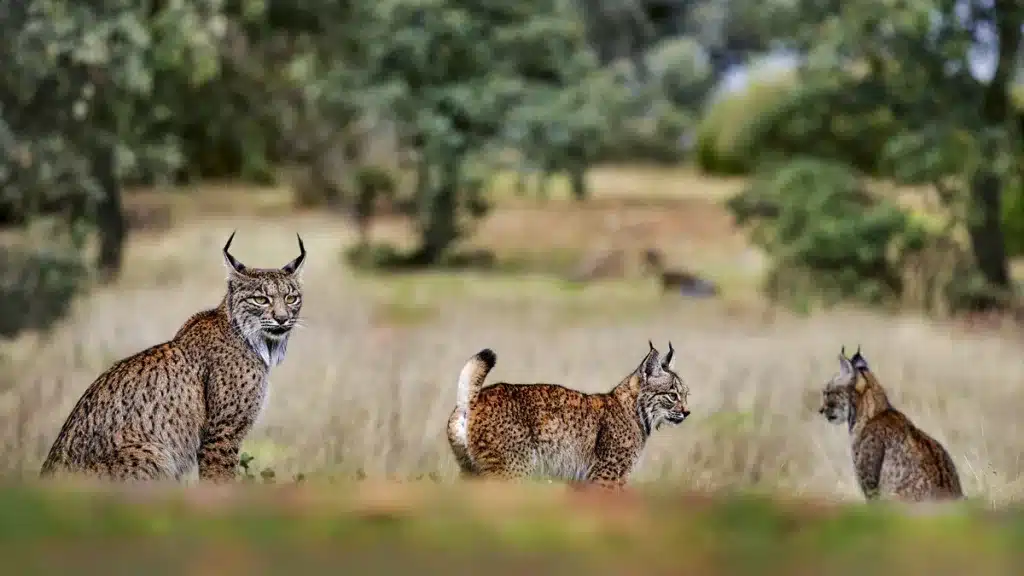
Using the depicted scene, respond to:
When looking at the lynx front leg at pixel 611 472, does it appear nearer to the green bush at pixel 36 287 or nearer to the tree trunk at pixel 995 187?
the green bush at pixel 36 287

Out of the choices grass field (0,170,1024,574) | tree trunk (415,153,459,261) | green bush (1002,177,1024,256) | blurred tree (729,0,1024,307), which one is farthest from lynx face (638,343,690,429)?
tree trunk (415,153,459,261)

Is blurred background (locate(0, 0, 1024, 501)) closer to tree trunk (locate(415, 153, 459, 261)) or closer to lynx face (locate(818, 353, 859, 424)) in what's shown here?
tree trunk (locate(415, 153, 459, 261))

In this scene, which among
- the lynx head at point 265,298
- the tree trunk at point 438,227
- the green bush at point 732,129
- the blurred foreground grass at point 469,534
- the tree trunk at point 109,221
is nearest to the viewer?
the blurred foreground grass at point 469,534

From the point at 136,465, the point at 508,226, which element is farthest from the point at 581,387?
the point at 508,226

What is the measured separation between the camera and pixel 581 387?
9891 millimetres

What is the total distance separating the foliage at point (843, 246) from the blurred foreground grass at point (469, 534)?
16.9 m

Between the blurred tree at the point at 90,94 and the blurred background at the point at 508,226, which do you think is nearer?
the blurred background at the point at 508,226

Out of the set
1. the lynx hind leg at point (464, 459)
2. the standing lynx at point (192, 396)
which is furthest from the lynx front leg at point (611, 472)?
the standing lynx at point (192, 396)

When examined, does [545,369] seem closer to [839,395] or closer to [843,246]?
[839,395]

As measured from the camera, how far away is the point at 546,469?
5367mm

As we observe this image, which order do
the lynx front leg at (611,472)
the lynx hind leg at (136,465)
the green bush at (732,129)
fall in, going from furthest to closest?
1. the green bush at (732,129)
2. the lynx front leg at (611,472)
3. the lynx hind leg at (136,465)

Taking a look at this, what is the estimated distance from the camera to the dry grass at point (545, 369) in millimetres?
6984

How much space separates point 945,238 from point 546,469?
17.5m

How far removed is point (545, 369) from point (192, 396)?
21.9 ft
